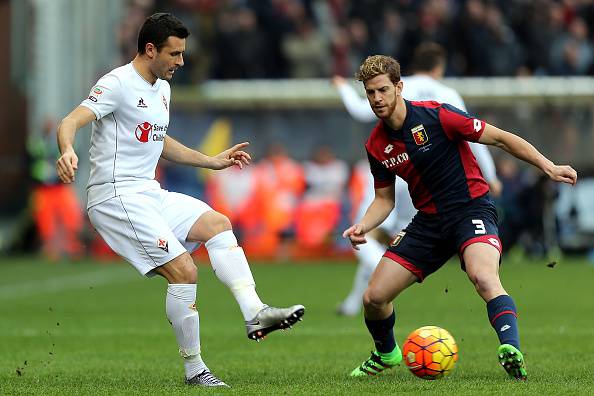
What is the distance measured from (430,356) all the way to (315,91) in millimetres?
16557

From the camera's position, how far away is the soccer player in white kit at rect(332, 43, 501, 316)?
11.9 meters

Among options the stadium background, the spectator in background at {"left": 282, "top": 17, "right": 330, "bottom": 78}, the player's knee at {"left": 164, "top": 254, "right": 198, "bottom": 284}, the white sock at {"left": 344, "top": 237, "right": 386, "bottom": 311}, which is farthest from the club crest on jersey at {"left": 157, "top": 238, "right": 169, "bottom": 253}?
the spectator in background at {"left": 282, "top": 17, "right": 330, "bottom": 78}

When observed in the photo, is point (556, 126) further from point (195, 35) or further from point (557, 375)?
point (557, 375)

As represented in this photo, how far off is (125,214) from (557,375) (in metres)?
3.04

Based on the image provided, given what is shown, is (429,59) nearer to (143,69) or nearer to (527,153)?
(527,153)

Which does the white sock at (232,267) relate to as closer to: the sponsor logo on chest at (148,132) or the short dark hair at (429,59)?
the sponsor logo on chest at (148,132)

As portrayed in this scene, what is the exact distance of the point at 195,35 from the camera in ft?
85.9

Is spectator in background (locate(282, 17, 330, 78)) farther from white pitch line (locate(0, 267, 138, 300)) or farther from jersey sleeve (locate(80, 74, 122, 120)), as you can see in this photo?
jersey sleeve (locate(80, 74, 122, 120))

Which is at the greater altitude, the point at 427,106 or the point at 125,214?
the point at 427,106

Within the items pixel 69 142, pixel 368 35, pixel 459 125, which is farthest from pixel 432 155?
pixel 368 35

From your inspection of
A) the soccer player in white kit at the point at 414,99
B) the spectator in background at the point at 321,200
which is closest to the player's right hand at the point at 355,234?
the soccer player in white kit at the point at 414,99

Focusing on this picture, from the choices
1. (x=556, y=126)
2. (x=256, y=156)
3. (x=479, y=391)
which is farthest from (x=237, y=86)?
(x=479, y=391)

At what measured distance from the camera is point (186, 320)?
8234 millimetres

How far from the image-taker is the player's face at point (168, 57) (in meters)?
8.09
